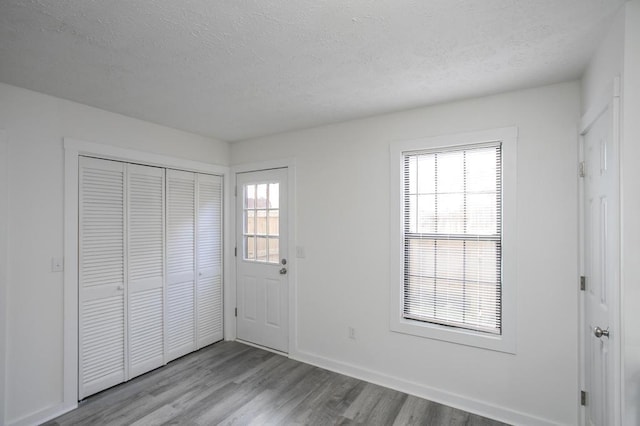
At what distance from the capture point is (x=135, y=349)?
2979 mm

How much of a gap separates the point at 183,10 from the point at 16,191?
6.34 feet

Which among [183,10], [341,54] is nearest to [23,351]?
[183,10]

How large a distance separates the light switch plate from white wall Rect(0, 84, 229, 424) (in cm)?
3

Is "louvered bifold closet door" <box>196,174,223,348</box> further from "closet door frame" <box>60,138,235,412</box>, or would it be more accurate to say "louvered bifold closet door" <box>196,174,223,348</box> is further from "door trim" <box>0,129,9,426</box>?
"door trim" <box>0,129,9,426</box>

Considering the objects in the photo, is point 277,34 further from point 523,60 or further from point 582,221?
point 582,221

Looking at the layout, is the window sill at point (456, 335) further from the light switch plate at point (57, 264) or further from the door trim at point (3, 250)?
the door trim at point (3, 250)

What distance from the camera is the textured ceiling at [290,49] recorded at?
4.66 ft

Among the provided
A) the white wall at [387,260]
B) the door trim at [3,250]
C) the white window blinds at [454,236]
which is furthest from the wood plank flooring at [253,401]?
the white window blinds at [454,236]

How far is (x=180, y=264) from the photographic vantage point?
3.41 meters

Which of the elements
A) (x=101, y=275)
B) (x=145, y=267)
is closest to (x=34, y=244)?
(x=101, y=275)

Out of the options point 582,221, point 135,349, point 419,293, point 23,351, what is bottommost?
point 135,349

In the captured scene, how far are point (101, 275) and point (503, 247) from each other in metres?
3.39

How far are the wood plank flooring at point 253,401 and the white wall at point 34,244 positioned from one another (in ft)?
1.04

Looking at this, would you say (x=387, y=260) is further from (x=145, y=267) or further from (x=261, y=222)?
(x=145, y=267)
